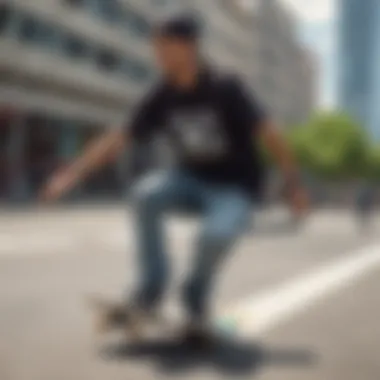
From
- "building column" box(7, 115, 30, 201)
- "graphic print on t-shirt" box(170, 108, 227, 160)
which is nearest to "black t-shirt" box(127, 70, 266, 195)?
"graphic print on t-shirt" box(170, 108, 227, 160)

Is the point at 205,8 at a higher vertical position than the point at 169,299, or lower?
higher

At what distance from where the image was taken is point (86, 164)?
78 centimetres

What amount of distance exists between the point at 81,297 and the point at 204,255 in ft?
0.50

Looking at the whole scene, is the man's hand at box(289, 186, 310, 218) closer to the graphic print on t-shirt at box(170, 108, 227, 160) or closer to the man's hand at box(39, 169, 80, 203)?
the graphic print on t-shirt at box(170, 108, 227, 160)

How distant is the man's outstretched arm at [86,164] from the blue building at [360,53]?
0.21 m

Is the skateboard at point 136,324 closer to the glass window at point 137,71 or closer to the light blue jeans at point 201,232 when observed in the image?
the light blue jeans at point 201,232

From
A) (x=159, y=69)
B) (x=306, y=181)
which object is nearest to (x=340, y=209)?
(x=306, y=181)

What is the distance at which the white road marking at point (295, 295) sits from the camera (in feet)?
2.85

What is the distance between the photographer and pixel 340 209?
742 mm

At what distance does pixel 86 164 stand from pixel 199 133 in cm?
11

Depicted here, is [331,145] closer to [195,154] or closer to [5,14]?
[195,154]

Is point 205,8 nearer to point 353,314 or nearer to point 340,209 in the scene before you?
point 340,209

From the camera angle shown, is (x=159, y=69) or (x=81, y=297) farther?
(x=81, y=297)

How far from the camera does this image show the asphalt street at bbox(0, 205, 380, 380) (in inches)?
32.9
